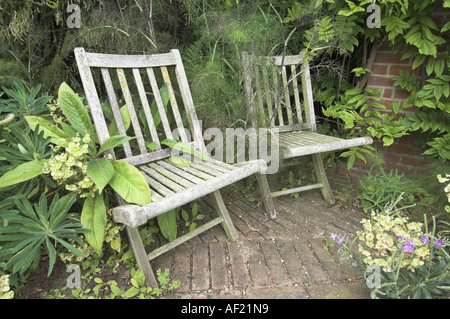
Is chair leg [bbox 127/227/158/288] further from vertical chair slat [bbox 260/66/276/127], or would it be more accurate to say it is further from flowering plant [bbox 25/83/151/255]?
vertical chair slat [bbox 260/66/276/127]

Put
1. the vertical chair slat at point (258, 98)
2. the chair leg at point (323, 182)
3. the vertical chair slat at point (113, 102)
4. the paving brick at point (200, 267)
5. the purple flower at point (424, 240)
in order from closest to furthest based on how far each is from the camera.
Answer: the purple flower at point (424, 240), the paving brick at point (200, 267), the vertical chair slat at point (113, 102), the vertical chair slat at point (258, 98), the chair leg at point (323, 182)

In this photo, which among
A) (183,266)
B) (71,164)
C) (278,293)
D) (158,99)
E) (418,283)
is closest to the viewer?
(418,283)

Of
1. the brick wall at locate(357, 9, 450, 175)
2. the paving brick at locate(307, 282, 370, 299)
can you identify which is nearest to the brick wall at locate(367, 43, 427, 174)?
the brick wall at locate(357, 9, 450, 175)

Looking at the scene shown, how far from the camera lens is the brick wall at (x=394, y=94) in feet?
8.61

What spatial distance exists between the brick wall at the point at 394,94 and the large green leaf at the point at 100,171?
8.18 feet

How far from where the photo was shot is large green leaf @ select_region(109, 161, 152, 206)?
1456mm

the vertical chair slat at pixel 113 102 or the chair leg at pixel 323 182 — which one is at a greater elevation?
the vertical chair slat at pixel 113 102

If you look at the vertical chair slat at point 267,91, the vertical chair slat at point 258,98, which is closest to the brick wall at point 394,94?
the vertical chair slat at point 267,91

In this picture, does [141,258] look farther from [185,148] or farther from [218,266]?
[185,148]

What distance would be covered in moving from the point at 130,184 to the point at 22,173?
1.89 ft

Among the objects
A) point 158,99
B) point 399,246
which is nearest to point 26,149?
point 158,99

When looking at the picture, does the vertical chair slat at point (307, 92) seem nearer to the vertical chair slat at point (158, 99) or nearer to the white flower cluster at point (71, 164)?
the vertical chair slat at point (158, 99)

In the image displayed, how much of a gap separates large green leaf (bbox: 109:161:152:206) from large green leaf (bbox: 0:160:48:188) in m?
0.39

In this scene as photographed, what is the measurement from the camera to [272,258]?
1.89 metres
